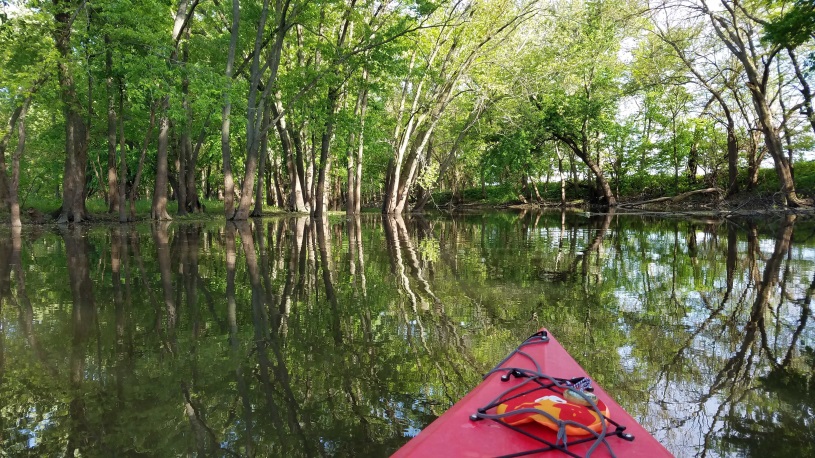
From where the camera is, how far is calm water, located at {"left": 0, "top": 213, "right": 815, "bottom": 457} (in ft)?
9.39

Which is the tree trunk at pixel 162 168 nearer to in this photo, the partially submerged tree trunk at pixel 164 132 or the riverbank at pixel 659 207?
the partially submerged tree trunk at pixel 164 132

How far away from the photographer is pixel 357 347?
4.24 meters

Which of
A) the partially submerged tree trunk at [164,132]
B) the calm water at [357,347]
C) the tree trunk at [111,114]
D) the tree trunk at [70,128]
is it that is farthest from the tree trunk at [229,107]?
the calm water at [357,347]

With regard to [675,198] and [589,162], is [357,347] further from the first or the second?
[589,162]

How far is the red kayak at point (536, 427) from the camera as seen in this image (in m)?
1.93

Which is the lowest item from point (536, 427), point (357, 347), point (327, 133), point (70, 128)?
point (357, 347)

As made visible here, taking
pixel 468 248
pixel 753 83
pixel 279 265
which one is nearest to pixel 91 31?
pixel 279 265

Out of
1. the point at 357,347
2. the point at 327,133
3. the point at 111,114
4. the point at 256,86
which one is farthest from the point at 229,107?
the point at 357,347

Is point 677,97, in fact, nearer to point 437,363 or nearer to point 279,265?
point 279,265

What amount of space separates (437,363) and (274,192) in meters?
34.9

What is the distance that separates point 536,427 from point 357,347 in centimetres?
236

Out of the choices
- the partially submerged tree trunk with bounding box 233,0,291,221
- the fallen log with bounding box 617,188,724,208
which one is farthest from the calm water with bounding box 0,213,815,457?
the fallen log with bounding box 617,188,724,208

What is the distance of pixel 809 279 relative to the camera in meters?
7.18

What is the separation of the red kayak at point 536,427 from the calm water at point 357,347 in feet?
2.22
